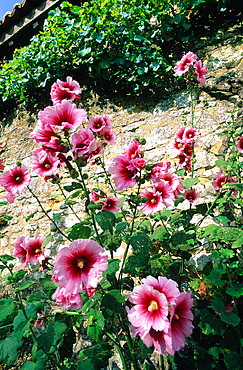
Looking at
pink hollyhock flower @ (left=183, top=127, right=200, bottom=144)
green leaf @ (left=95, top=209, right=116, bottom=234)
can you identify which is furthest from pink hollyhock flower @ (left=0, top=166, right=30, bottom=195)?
pink hollyhock flower @ (left=183, top=127, right=200, bottom=144)

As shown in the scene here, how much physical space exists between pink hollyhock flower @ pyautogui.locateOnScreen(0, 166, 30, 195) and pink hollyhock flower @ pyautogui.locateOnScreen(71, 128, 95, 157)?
415 mm

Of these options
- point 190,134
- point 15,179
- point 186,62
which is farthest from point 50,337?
point 186,62

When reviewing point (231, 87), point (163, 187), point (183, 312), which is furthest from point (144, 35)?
point (183, 312)

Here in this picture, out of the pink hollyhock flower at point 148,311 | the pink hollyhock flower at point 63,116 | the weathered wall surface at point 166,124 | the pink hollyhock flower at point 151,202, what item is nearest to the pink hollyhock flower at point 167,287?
the pink hollyhock flower at point 148,311

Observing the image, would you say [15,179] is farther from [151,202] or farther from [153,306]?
[153,306]

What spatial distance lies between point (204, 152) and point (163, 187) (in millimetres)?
1388

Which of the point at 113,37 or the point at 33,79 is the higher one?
the point at 33,79

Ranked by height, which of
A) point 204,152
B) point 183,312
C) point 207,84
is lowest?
point 183,312

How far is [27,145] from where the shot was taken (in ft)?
10.9

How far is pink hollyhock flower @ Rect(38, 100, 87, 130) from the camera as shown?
0.88m

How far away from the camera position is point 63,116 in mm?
915

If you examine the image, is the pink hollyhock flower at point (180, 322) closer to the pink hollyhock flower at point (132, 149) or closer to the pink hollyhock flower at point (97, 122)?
the pink hollyhock flower at point (132, 149)

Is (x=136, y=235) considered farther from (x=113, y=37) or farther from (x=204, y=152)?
(x=113, y=37)

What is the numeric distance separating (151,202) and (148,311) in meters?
0.45
